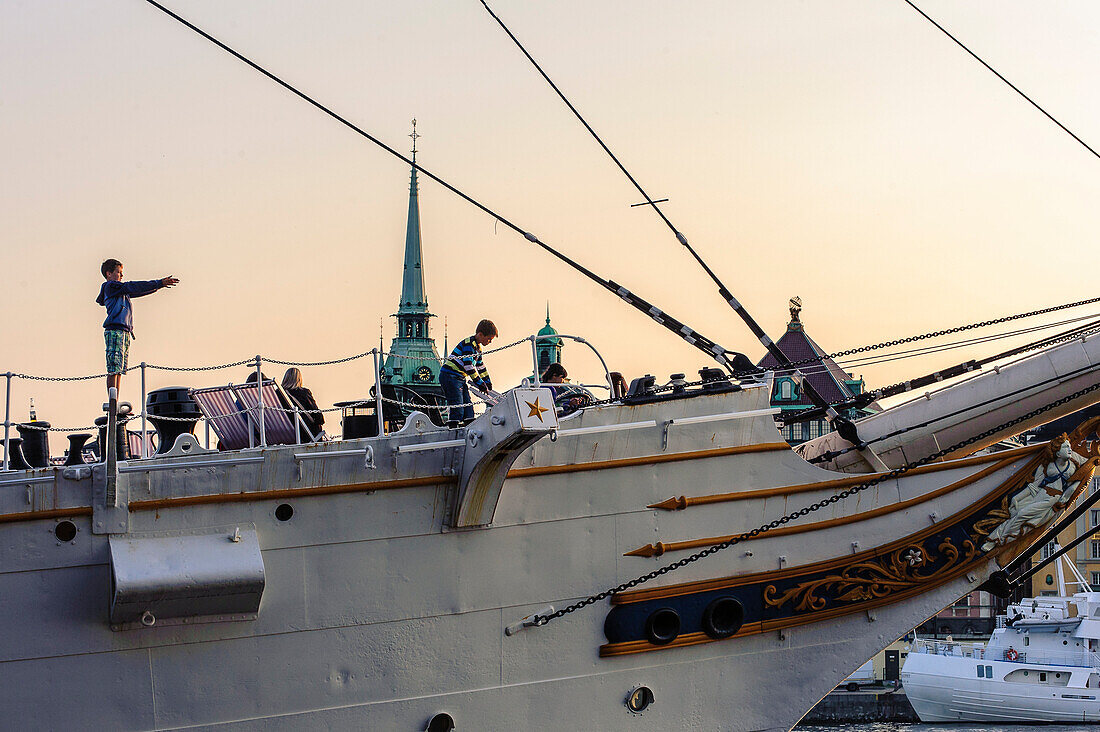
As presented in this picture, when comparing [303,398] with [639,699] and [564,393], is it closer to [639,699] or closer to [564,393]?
[564,393]

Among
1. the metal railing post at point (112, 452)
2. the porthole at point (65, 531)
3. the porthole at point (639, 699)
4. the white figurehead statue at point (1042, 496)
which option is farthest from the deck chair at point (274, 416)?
the white figurehead statue at point (1042, 496)

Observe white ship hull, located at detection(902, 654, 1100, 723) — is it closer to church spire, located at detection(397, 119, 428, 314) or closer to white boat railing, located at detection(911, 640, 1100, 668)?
white boat railing, located at detection(911, 640, 1100, 668)

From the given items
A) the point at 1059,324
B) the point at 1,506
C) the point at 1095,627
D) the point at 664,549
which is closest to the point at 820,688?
the point at 664,549

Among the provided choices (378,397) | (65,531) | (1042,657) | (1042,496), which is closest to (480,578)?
(378,397)

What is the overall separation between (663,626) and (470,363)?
294 cm

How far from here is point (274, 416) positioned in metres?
12.0

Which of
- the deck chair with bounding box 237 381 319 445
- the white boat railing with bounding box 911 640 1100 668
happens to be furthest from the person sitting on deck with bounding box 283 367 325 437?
the white boat railing with bounding box 911 640 1100 668

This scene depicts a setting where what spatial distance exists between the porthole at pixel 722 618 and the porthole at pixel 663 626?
28 centimetres

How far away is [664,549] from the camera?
1229cm

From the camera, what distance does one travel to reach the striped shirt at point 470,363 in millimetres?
12672

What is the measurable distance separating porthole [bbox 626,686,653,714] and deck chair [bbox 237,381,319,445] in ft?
11.8

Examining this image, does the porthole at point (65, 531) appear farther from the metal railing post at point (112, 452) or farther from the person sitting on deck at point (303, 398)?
the person sitting on deck at point (303, 398)

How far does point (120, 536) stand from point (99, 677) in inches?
43.6

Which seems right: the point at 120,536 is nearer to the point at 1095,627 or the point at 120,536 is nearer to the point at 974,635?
the point at 1095,627
